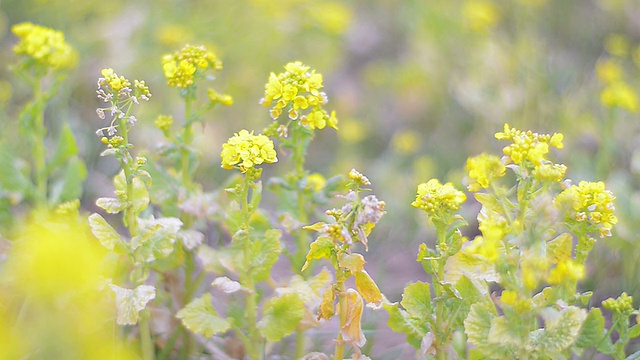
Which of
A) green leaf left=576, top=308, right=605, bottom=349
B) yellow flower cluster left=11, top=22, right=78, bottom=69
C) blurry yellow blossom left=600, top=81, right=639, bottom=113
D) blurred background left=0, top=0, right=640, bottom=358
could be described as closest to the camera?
green leaf left=576, top=308, right=605, bottom=349

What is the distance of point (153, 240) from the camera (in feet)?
5.01

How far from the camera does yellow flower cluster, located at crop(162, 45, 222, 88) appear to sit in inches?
65.4

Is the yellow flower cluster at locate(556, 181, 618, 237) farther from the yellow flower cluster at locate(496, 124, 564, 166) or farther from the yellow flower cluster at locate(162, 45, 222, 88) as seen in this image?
the yellow flower cluster at locate(162, 45, 222, 88)

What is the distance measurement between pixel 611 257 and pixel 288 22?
7.01ft

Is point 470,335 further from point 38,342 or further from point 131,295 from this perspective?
point 38,342

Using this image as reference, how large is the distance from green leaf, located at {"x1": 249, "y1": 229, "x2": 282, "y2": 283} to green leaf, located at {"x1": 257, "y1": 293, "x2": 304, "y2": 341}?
79mm

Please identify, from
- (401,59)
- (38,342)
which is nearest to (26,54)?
(38,342)

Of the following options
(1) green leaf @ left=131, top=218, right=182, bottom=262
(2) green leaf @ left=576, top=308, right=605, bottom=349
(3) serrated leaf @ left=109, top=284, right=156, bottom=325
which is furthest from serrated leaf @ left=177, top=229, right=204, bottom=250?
(2) green leaf @ left=576, top=308, right=605, bottom=349

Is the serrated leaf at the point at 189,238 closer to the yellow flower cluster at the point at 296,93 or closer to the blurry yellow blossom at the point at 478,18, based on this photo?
the yellow flower cluster at the point at 296,93

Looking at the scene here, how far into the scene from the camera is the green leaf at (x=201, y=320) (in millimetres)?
1487

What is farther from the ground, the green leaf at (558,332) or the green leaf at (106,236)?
the green leaf at (106,236)

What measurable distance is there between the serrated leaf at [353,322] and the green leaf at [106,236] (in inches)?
20.0

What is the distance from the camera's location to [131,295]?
1.45 meters

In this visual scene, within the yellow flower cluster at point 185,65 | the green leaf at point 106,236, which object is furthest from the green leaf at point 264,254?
the yellow flower cluster at point 185,65
